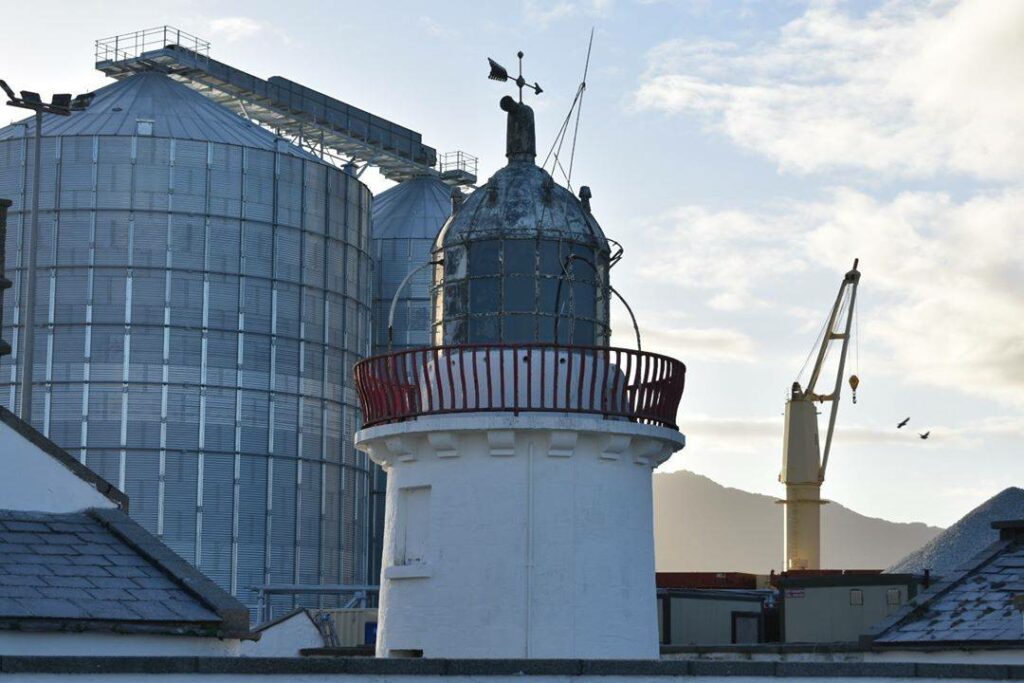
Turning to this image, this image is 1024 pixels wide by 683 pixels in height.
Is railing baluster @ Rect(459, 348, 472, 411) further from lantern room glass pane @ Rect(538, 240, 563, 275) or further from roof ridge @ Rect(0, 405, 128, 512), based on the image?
roof ridge @ Rect(0, 405, 128, 512)

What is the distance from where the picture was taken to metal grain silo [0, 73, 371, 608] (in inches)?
2322

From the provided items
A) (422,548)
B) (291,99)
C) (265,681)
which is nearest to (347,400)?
(291,99)

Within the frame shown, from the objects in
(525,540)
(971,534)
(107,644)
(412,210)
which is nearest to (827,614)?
(971,534)

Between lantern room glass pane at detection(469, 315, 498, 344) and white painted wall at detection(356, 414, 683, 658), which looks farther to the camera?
lantern room glass pane at detection(469, 315, 498, 344)

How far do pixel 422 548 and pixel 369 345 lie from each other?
47370mm

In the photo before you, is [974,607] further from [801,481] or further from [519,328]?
[801,481]

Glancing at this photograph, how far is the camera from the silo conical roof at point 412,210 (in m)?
79.1

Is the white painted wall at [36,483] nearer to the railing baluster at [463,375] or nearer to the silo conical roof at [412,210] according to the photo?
the railing baluster at [463,375]

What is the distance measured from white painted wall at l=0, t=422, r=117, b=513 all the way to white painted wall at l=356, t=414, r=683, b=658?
5.30 metres

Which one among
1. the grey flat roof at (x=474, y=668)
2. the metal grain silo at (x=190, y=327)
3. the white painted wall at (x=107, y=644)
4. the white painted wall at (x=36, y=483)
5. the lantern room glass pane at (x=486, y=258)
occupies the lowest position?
the grey flat roof at (x=474, y=668)

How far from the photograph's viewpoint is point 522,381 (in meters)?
20.3

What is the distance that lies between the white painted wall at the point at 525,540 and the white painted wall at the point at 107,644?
103 inches

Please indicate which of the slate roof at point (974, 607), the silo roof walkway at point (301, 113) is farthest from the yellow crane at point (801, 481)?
the slate roof at point (974, 607)

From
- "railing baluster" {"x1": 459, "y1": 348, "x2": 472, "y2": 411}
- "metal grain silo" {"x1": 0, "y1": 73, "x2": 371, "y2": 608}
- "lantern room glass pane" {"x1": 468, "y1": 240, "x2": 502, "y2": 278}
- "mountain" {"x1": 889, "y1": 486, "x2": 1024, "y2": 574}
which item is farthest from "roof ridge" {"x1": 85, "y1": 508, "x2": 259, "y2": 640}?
"metal grain silo" {"x1": 0, "y1": 73, "x2": 371, "y2": 608}
